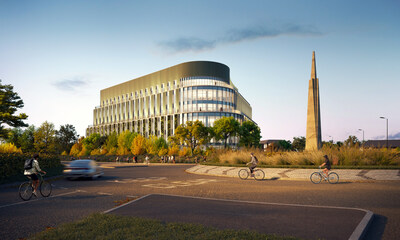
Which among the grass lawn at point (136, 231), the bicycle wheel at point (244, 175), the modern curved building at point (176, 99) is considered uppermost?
the modern curved building at point (176, 99)

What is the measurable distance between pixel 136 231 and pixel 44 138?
160 ft

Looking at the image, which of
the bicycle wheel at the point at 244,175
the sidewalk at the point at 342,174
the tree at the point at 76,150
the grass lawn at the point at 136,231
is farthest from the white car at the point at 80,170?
the tree at the point at 76,150

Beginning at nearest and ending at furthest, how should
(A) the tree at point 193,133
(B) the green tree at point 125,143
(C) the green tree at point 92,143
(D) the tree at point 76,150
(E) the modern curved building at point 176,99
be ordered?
(A) the tree at point 193,133
(B) the green tree at point 125,143
(E) the modern curved building at point 176,99
(C) the green tree at point 92,143
(D) the tree at point 76,150

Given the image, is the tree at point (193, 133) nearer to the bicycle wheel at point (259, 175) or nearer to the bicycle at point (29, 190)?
the bicycle wheel at point (259, 175)

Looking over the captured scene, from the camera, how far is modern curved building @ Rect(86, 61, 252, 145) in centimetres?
8094

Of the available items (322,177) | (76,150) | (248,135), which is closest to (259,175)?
(322,177)

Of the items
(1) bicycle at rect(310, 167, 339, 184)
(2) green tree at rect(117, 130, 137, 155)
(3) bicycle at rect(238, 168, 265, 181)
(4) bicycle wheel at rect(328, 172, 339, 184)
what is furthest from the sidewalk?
(2) green tree at rect(117, 130, 137, 155)

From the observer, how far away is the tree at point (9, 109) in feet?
104

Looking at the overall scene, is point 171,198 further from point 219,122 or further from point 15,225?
point 219,122

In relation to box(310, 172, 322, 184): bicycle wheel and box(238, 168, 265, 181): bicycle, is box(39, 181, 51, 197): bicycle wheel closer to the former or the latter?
box(238, 168, 265, 181): bicycle

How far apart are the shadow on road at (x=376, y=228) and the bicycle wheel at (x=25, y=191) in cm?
1156

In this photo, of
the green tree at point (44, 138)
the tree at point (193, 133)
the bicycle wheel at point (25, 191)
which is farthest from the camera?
the tree at point (193, 133)

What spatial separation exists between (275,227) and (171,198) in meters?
4.76

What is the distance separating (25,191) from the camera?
10.9 meters
